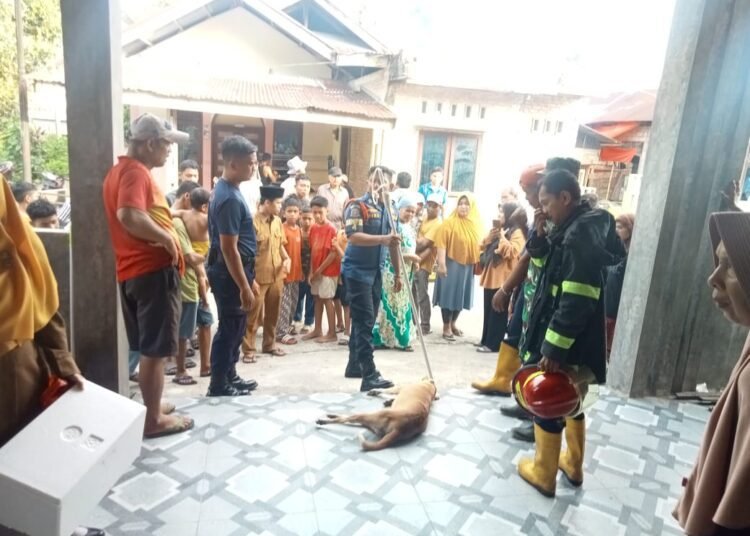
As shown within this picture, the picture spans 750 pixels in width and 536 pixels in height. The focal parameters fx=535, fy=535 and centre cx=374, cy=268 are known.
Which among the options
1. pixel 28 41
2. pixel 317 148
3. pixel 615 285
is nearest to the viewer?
pixel 615 285

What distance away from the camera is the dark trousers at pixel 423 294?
6.59 metres

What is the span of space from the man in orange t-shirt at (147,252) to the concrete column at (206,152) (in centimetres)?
881

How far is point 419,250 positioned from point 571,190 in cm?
381

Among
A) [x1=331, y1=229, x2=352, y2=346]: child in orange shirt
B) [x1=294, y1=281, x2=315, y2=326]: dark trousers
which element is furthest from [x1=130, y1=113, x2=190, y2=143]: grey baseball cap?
[x1=294, y1=281, x2=315, y2=326]: dark trousers

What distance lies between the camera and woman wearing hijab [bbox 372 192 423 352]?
567 cm

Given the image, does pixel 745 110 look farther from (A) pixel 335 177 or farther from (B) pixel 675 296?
(A) pixel 335 177

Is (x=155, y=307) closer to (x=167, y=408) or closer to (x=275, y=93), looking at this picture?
(x=167, y=408)

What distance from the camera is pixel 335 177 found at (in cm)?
809

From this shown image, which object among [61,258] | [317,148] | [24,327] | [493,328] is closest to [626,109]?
[317,148]

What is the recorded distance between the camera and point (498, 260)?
6.24 metres

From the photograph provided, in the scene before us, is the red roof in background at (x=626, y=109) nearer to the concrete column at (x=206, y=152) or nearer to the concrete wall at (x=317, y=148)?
the concrete wall at (x=317, y=148)

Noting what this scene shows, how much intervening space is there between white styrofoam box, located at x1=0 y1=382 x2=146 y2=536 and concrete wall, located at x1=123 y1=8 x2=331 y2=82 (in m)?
9.79

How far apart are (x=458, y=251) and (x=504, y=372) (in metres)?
2.81

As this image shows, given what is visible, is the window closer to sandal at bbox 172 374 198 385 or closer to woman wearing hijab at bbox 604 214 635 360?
woman wearing hijab at bbox 604 214 635 360
